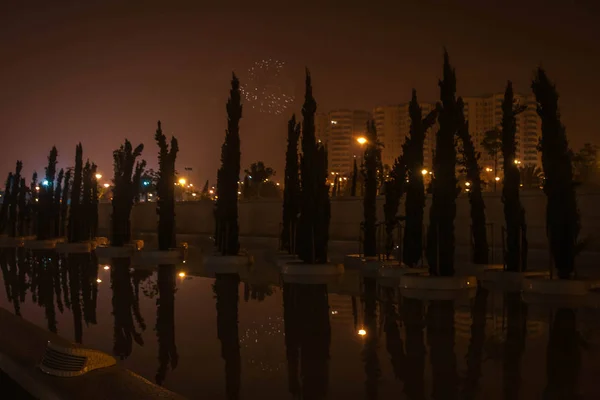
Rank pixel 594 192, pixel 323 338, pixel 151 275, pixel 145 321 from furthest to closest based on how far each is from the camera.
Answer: pixel 594 192 < pixel 151 275 < pixel 145 321 < pixel 323 338

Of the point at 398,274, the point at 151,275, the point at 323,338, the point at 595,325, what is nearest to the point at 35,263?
the point at 151,275

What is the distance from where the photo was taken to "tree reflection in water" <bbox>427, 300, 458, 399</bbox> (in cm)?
546

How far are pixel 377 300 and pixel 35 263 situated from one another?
1324 cm

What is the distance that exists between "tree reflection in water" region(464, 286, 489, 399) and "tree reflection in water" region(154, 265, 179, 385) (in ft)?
9.29

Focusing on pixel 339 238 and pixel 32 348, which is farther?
pixel 339 238

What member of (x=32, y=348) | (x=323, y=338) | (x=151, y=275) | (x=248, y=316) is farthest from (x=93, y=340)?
(x=151, y=275)

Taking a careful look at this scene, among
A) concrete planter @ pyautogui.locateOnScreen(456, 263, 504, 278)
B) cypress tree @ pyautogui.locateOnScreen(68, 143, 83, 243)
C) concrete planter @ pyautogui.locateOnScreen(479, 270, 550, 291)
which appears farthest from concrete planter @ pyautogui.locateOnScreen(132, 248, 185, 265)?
concrete planter @ pyautogui.locateOnScreen(479, 270, 550, 291)

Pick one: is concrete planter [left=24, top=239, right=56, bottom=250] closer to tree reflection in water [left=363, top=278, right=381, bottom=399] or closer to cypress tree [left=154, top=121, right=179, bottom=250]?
cypress tree [left=154, top=121, right=179, bottom=250]

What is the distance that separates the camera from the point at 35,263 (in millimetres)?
19875

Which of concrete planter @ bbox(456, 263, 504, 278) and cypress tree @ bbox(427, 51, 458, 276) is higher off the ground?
cypress tree @ bbox(427, 51, 458, 276)

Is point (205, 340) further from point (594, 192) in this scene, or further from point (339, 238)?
point (339, 238)

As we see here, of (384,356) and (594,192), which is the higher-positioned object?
(594,192)

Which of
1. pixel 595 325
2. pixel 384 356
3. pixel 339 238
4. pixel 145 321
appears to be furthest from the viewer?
pixel 339 238

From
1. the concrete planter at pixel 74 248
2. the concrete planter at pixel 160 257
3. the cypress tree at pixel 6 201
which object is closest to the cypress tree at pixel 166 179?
the concrete planter at pixel 160 257
